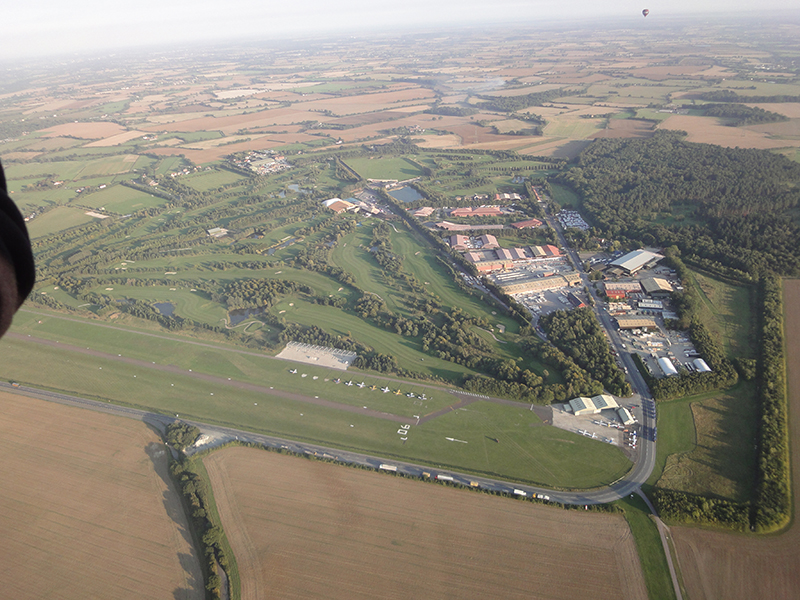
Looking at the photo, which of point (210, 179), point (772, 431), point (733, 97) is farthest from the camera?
point (733, 97)

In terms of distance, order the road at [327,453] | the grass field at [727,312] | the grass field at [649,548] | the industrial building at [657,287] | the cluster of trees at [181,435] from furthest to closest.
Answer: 1. the industrial building at [657,287]
2. the grass field at [727,312]
3. the cluster of trees at [181,435]
4. the road at [327,453]
5. the grass field at [649,548]

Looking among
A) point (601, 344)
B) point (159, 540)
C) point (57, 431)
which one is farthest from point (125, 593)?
point (601, 344)

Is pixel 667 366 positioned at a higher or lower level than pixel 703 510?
higher

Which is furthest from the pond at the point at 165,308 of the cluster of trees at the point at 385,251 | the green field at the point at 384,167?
the green field at the point at 384,167

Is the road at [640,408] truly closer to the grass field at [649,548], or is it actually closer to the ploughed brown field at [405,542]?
the grass field at [649,548]

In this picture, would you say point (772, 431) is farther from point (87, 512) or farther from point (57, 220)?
point (57, 220)

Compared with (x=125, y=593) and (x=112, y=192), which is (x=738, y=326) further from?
(x=112, y=192)

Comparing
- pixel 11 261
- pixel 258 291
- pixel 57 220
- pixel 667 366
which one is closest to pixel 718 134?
pixel 667 366
